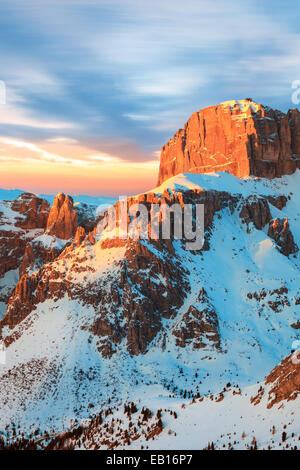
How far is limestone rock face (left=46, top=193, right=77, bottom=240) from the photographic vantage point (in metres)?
130

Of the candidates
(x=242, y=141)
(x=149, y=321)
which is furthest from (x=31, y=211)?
(x=149, y=321)

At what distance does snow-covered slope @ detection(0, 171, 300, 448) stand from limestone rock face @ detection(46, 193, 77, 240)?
93.7 feet

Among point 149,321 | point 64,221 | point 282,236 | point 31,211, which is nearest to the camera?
point 149,321

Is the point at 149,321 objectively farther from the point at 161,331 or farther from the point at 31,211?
the point at 31,211

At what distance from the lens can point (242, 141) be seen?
511 ft

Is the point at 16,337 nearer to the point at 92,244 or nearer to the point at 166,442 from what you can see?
the point at 92,244

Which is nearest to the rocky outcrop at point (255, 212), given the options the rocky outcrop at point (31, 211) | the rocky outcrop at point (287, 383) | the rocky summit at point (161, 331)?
the rocky summit at point (161, 331)

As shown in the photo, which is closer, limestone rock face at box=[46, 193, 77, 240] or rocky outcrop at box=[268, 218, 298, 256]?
rocky outcrop at box=[268, 218, 298, 256]

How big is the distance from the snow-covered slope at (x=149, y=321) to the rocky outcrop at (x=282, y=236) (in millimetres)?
427

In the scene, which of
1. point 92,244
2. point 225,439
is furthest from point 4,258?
point 225,439

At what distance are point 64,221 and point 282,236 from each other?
214 feet

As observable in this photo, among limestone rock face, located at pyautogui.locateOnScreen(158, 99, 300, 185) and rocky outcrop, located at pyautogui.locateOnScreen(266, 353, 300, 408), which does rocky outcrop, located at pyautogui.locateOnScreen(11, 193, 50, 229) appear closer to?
limestone rock face, located at pyautogui.locateOnScreen(158, 99, 300, 185)

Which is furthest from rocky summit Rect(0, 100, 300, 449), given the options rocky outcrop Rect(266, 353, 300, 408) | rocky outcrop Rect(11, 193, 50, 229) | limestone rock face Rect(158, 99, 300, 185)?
limestone rock face Rect(158, 99, 300, 185)

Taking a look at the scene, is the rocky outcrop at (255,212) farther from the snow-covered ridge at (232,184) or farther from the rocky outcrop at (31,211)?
the rocky outcrop at (31,211)
